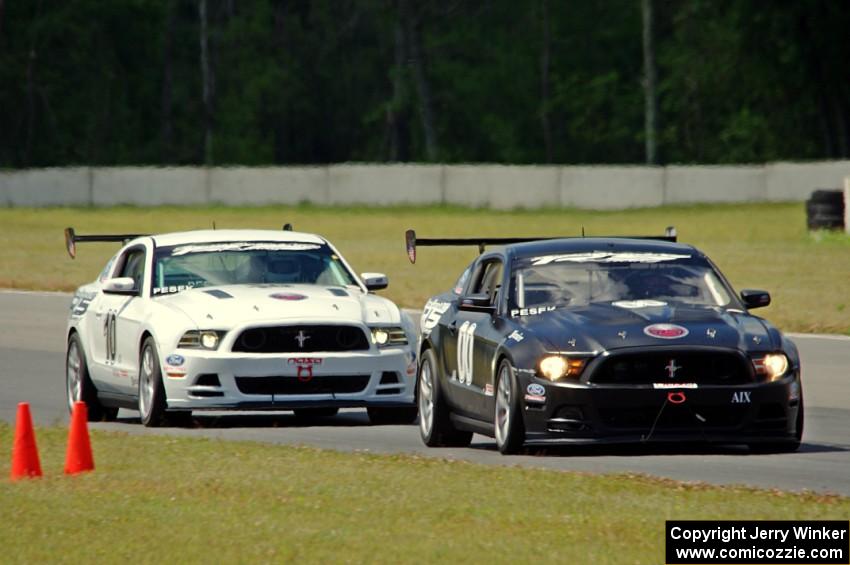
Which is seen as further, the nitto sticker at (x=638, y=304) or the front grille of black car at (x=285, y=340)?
the front grille of black car at (x=285, y=340)

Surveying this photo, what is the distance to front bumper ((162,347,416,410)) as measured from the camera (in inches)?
583

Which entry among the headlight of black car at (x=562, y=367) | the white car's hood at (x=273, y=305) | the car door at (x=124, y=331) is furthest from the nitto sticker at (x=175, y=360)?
the headlight of black car at (x=562, y=367)

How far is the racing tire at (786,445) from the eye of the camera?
1259 centimetres

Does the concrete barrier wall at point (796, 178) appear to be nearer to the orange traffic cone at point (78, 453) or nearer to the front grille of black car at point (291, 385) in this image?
the front grille of black car at point (291, 385)

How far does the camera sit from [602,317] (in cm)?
1265

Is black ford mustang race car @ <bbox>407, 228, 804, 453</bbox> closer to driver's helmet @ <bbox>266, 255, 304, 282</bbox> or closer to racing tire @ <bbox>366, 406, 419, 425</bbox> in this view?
racing tire @ <bbox>366, 406, 419, 425</bbox>

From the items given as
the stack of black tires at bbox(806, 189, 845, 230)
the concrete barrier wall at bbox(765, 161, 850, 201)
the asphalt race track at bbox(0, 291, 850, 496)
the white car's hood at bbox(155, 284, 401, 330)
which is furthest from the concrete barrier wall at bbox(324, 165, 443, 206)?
the white car's hood at bbox(155, 284, 401, 330)

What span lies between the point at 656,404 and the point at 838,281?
20500mm

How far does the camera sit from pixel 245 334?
14.9 meters

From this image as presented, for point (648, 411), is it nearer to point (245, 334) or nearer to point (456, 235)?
point (245, 334)

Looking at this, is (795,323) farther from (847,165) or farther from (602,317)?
(847,165)

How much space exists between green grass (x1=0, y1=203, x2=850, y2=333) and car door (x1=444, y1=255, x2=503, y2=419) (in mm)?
10813

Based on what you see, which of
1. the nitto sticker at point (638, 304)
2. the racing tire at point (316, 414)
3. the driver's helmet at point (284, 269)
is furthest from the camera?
the racing tire at point (316, 414)

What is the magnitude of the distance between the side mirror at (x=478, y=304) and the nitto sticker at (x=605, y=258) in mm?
421
